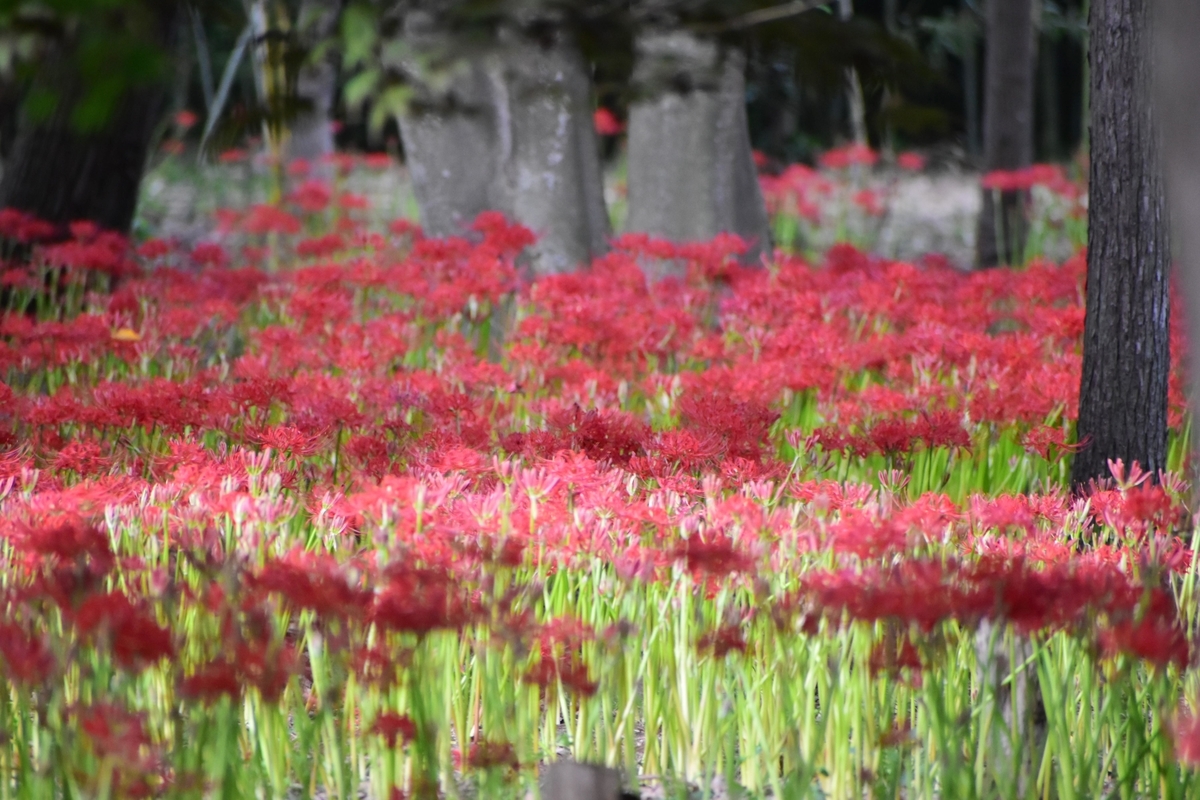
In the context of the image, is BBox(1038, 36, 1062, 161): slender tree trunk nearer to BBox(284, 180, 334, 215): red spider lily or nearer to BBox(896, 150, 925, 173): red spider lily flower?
BBox(896, 150, 925, 173): red spider lily flower

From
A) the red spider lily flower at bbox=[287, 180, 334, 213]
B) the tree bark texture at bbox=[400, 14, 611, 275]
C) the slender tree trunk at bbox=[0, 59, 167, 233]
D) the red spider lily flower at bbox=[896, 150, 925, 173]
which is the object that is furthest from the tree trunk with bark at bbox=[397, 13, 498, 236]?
the red spider lily flower at bbox=[896, 150, 925, 173]

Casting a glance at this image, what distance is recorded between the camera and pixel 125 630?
5.72 feet

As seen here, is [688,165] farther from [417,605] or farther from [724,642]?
[417,605]

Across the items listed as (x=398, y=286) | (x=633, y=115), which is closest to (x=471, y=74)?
(x=633, y=115)

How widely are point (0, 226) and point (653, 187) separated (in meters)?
3.22

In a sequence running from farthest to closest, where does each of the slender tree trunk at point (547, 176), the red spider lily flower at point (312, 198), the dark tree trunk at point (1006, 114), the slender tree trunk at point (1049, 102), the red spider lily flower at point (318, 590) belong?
1. the slender tree trunk at point (1049, 102)
2. the red spider lily flower at point (312, 198)
3. the dark tree trunk at point (1006, 114)
4. the slender tree trunk at point (547, 176)
5. the red spider lily flower at point (318, 590)

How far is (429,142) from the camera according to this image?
686 cm

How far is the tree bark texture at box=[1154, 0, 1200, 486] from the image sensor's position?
1.61 m

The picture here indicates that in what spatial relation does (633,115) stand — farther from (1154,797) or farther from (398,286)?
(1154,797)

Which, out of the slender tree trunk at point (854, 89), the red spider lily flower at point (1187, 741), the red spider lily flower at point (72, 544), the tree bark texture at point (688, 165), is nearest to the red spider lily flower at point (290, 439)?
the red spider lily flower at point (72, 544)

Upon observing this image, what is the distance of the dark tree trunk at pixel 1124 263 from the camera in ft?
10.6

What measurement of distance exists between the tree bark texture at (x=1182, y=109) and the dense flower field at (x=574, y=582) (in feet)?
1.77

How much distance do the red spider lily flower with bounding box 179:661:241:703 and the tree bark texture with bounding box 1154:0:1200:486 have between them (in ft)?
4.36

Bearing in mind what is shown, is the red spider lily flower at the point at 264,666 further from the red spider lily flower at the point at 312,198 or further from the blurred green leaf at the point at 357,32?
the red spider lily flower at the point at 312,198
